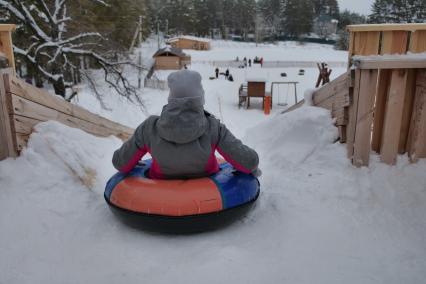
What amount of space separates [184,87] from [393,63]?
77.5 inches

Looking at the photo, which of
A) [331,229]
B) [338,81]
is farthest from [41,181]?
[338,81]

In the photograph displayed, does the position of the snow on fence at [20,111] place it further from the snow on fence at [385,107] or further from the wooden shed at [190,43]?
the wooden shed at [190,43]

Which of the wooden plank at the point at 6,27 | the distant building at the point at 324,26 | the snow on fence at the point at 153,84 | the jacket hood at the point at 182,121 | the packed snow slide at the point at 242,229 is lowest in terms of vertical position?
the snow on fence at the point at 153,84

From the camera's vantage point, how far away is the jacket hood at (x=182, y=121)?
3094mm

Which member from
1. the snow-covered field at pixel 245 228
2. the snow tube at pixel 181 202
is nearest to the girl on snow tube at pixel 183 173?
the snow tube at pixel 181 202

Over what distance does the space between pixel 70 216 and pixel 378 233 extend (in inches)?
103

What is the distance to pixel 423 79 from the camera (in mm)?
3598

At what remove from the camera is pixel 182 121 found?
3104 millimetres

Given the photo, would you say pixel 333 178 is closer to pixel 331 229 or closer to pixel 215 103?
pixel 331 229

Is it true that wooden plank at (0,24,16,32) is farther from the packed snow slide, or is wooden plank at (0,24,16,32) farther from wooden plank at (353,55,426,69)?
wooden plank at (353,55,426,69)

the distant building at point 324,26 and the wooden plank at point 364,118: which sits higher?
the distant building at point 324,26

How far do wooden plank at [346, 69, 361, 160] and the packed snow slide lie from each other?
0.18m

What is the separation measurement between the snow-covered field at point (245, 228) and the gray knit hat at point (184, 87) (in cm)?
114

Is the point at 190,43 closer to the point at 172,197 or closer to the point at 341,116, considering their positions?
the point at 341,116
